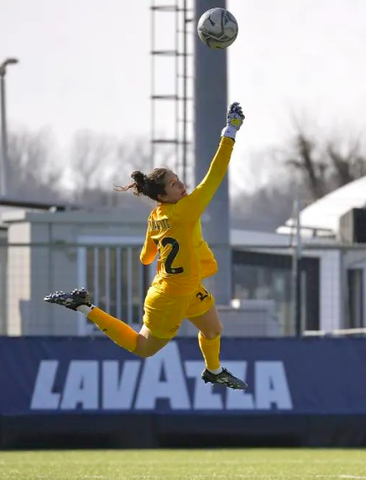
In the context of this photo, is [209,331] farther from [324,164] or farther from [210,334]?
[324,164]

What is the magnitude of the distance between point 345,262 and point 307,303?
1.38 m

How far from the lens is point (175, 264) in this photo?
12.9 m

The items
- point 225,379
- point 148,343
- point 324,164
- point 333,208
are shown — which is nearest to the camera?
point 148,343

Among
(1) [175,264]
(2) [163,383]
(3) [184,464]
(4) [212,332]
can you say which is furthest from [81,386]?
(1) [175,264]

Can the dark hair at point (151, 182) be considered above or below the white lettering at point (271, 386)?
above

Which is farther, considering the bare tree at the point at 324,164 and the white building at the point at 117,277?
the bare tree at the point at 324,164

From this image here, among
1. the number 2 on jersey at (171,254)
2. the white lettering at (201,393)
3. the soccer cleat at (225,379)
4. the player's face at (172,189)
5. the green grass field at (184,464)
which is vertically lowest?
the green grass field at (184,464)

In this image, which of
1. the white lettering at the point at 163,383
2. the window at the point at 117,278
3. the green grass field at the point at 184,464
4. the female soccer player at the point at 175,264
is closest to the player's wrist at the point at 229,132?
the female soccer player at the point at 175,264

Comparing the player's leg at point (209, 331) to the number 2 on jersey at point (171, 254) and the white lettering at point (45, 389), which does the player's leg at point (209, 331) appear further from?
the white lettering at point (45, 389)

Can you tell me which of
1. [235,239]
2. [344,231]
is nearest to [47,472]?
[344,231]

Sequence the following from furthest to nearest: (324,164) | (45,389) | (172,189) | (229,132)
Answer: (324,164)
(45,389)
(172,189)
(229,132)

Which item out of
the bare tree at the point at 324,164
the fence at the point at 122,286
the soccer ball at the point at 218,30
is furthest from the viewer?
the bare tree at the point at 324,164

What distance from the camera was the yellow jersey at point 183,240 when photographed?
1259 cm

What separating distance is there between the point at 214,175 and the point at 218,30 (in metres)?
2.23
